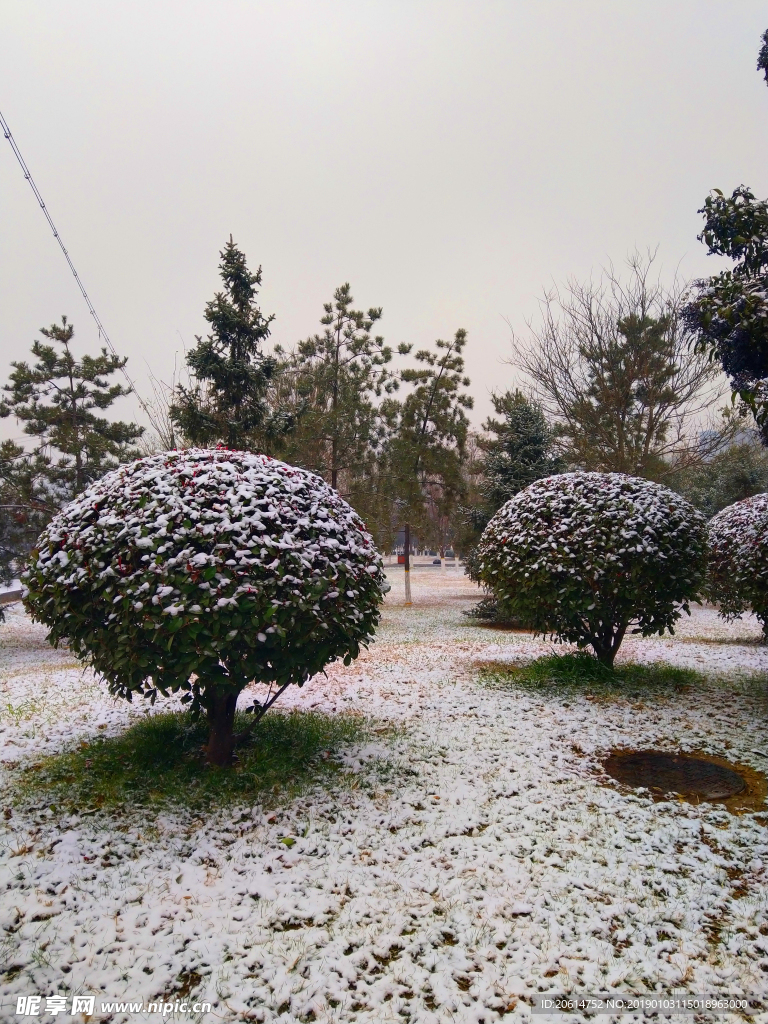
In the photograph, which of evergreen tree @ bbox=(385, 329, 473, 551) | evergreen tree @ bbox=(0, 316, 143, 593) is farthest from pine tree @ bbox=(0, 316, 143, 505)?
evergreen tree @ bbox=(385, 329, 473, 551)

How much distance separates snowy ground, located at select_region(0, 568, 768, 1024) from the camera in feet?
7.17

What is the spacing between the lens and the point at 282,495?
3799mm

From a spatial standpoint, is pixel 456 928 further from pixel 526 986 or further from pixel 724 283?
pixel 724 283

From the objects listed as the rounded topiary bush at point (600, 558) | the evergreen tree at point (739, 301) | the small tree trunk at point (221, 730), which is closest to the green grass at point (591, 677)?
the rounded topiary bush at point (600, 558)

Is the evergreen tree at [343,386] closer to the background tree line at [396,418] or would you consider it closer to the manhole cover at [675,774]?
the background tree line at [396,418]

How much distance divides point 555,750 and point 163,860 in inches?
105

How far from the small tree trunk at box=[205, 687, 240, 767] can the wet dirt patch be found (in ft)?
8.26

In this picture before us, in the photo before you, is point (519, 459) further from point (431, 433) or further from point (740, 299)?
point (740, 299)

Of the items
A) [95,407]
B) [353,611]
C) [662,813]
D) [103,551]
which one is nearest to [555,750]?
[662,813]

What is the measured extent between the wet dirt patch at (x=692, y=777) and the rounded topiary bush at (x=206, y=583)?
2025mm

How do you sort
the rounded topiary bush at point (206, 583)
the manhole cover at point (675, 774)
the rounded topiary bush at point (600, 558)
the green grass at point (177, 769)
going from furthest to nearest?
1. the rounded topiary bush at point (600, 558)
2. the manhole cover at point (675, 774)
3. the green grass at point (177, 769)
4. the rounded topiary bush at point (206, 583)

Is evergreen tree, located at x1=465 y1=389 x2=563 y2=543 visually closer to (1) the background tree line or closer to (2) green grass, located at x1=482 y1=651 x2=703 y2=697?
(1) the background tree line

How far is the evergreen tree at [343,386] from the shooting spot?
1427 centimetres


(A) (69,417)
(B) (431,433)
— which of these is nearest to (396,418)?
(B) (431,433)
